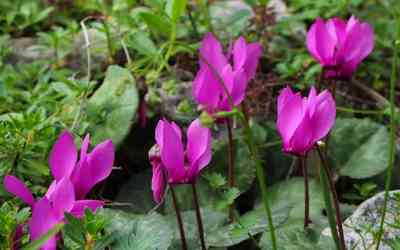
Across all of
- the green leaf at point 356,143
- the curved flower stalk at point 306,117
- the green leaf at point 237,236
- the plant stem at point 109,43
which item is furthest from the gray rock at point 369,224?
the plant stem at point 109,43

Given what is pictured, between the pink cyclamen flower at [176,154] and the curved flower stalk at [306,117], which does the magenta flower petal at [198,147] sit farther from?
the curved flower stalk at [306,117]

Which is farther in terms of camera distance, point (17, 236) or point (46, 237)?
point (17, 236)

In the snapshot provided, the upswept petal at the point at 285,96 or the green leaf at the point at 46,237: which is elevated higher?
the upswept petal at the point at 285,96

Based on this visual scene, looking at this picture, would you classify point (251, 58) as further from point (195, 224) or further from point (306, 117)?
point (195, 224)

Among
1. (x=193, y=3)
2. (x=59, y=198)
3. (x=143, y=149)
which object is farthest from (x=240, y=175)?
(x=193, y=3)

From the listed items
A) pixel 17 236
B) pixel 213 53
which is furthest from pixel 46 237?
pixel 213 53

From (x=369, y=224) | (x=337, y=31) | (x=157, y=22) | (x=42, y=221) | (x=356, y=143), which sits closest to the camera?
(x=42, y=221)

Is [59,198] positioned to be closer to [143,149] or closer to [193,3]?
[143,149]
